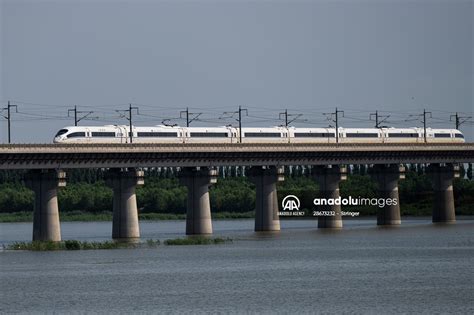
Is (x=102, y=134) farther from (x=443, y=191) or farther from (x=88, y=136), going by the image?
(x=443, y=191)

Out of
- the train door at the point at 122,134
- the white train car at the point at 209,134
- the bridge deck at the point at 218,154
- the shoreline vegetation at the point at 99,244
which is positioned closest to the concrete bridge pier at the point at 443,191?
the bridge deck at the point at 218,154

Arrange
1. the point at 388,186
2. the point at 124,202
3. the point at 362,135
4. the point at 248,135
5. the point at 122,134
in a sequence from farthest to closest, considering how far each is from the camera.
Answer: the point at 362,135 < the point at 388,186 < the point at 248,135 < the point at 122,134 < the point at 124,202

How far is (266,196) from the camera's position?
162 meters

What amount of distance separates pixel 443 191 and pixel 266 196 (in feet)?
106

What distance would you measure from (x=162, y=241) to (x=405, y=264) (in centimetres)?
3846

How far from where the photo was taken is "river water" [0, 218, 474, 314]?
80.6 metres

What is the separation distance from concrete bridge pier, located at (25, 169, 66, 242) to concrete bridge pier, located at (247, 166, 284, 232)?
28.4 metres

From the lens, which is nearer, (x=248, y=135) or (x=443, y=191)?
(x=248, y=135)

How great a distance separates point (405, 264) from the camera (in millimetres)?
106000

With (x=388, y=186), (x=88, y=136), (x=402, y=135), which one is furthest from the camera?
(x=402, y=135)

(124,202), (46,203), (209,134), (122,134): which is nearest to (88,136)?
(122,134)

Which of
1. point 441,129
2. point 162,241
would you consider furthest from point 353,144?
point 162,241

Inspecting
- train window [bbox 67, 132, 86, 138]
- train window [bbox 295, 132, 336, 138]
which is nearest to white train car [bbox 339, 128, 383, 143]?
train window [bbox 295, 132, 336, 138]

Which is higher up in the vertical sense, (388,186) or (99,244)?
(388,186)
